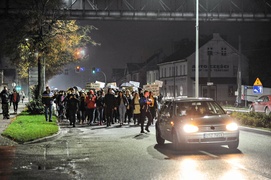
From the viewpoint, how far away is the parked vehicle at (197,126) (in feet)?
42.5

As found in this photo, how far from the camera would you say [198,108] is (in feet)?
48.0

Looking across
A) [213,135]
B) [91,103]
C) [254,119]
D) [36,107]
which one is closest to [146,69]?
[36,107]

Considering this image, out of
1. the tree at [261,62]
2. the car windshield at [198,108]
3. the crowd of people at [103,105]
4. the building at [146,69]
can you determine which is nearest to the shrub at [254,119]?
the crowd of people at [103,105]

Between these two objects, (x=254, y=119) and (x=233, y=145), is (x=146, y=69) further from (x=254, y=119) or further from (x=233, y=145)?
(x=233, y=145)

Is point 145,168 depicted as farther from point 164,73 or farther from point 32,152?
point 164,73

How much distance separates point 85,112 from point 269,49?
59726 millimetres

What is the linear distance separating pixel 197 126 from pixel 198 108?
66.0 inches

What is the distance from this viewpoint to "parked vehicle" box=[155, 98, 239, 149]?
1297cm

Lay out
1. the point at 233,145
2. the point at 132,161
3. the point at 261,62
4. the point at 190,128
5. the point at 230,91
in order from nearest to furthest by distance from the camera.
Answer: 1. the point at 132,161
2. the point at 190,128
3. the point at 233,145
4. the point at 230,91
5. the point at 261,62

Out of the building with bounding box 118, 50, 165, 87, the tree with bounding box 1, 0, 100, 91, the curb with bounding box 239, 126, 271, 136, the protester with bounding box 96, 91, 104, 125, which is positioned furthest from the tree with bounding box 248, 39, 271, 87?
the curb with bounding box 239, 126, 271, 136

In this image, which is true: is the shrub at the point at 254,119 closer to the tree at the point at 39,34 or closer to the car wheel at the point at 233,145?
the car wheel at the point at 233,145

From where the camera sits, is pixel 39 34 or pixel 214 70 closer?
pixel 39 34

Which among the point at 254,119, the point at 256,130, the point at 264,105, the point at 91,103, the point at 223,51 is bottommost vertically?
the point at 256,130

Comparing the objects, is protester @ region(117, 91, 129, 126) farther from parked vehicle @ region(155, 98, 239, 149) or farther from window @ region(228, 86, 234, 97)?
window @ region(228, 86, 234, 97)
